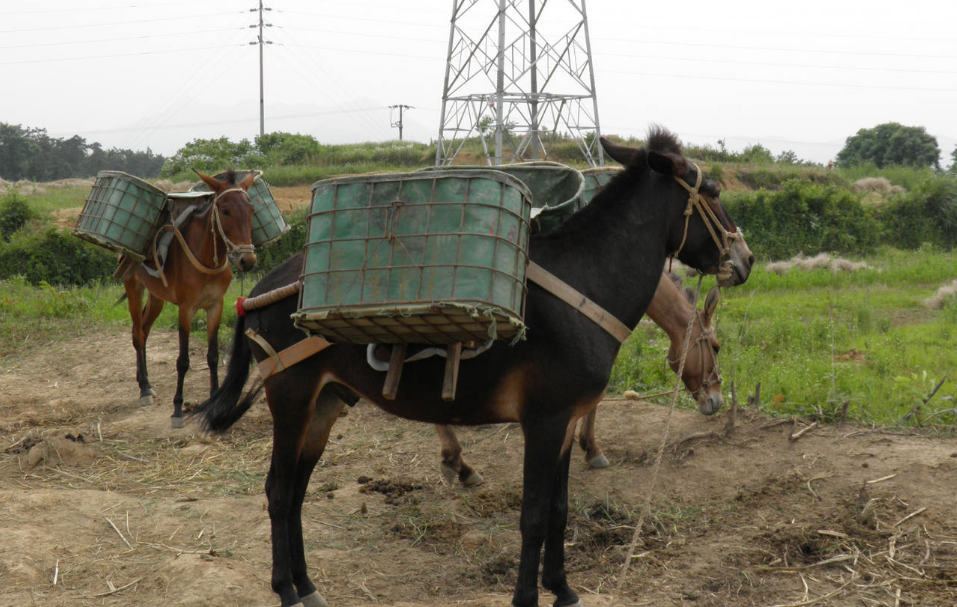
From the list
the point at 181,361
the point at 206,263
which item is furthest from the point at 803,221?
the point at 181,361

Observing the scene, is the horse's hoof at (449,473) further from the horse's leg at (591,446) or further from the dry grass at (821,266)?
the dry grass at (821,266)

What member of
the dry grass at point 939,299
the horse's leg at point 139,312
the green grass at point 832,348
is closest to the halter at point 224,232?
the horse's leg at point 139,312

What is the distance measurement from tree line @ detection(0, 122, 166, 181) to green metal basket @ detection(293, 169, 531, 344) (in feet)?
160

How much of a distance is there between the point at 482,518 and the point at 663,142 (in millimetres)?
2793

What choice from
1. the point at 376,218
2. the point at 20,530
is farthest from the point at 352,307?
the point at 20,530

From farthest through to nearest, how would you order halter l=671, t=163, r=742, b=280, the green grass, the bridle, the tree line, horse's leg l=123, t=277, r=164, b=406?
1. the tree line
2. horse's leg l=123, t=277, r=164, b=406
3. the green grass
4. the bridle
5. halter l=671, t=163, r=742, b=280

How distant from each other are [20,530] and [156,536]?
76 centimetres

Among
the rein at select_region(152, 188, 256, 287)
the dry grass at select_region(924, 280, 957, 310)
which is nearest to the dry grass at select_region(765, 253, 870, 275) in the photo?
the dry grass at select_region(924, 280, 957, 310)

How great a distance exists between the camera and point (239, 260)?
7.18 metres

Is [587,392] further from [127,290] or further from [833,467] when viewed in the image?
[127,290]

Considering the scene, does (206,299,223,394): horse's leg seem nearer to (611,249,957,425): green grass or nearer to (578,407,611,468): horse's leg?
(578,407,611,468): horse's leg

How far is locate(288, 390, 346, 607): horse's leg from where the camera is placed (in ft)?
13.0

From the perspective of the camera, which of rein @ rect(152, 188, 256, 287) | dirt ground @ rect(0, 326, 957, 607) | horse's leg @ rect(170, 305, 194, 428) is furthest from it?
horse's leg @ rect(170, 305, 194, 428)

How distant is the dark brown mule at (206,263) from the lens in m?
7.36
